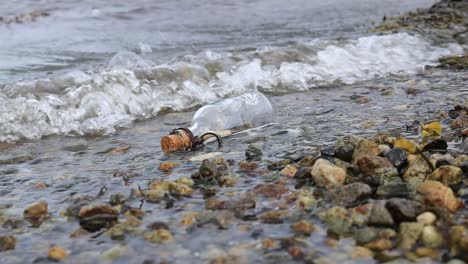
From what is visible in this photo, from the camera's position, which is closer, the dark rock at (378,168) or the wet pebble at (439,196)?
the wet pebble at (439,196)

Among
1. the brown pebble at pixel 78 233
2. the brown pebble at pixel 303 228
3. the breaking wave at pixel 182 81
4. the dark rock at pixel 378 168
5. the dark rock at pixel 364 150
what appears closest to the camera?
the brown pebble at pixel 303 228

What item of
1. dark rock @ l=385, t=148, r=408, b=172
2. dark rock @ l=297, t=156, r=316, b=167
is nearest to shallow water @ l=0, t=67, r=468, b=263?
dark rock @ l=297, t=156, r=316, b=167

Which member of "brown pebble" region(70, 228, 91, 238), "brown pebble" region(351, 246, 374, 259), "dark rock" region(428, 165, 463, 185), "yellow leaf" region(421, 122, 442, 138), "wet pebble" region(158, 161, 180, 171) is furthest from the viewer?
"yellow leaf" region(421, 122, 442, 138)

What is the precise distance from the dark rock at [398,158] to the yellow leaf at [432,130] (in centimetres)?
81

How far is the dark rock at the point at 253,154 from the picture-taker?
336 centimetres

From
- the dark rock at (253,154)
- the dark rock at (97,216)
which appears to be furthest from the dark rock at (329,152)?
the dark rock at (97,216)

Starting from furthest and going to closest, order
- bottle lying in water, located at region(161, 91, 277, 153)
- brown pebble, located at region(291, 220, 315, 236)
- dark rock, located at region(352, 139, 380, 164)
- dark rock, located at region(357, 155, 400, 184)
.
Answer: bottle lying in water, located at region(161, 91, 277, 153), dark rock, located at region(352, 139, 380, 164), dark rock, located at region(357, 155, 400, 184), brown pebble, located at region(291, 220, 315, 236)

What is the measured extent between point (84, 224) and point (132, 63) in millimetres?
5182

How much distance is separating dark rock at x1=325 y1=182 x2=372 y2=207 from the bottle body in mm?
1928

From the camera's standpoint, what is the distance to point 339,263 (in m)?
1.98

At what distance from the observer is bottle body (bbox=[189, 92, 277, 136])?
441 centimetres

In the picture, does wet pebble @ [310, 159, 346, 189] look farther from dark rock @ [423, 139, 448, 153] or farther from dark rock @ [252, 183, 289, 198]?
dark rock @ [423, 139, 448, 153]

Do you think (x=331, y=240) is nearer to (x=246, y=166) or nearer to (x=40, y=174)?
(x=246, y=166)

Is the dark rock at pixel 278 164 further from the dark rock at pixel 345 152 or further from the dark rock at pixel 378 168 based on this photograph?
the dark rock at pixel 378 168
